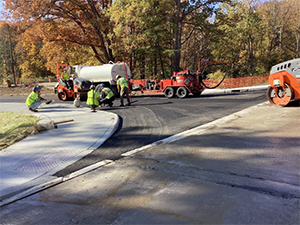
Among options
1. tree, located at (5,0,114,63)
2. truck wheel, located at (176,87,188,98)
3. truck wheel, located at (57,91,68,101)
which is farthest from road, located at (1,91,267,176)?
tree, located at (5,0,114,63)

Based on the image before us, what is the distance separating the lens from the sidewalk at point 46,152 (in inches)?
176

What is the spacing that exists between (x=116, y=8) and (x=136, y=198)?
23170 millimetres

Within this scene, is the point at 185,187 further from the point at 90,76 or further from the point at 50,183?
the point at 90,76

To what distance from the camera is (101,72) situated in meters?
18.0

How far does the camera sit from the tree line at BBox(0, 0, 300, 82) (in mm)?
23094

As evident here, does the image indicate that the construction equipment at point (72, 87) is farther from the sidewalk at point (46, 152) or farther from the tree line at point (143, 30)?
the sidewalk at point (46, 152)

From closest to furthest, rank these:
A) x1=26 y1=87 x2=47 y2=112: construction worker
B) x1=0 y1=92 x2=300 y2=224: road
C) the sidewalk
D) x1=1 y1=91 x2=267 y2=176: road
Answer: x1=0 y1=92 x2=300 y2=224: road
the sidewalk
x1=1 y1=91 x2=267 y2=176: road
x1=26 y1=87 x2=47 y2=112: construction worker

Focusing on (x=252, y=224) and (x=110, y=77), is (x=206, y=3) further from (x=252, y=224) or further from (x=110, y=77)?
(x=252, y=224)

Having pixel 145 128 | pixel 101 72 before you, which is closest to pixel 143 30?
pixel 101 72

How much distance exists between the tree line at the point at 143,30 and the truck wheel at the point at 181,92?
9.55 feet

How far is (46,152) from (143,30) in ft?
70.5

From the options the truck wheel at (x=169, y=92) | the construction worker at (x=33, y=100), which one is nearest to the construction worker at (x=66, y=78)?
the construction worker at (x=33, y=100)

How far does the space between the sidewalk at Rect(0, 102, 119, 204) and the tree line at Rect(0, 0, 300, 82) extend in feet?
41.6

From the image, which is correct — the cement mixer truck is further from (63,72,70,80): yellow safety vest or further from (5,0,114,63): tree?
(5,0,114,63): tree
